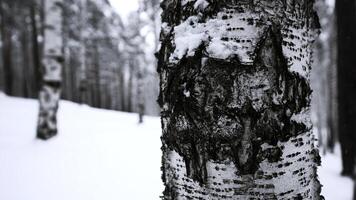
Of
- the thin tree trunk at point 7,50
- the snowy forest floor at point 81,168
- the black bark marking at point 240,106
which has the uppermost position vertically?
the thin tree trunk at point 7,50

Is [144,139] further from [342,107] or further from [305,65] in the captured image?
[305,65]

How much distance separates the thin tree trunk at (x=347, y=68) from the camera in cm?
539

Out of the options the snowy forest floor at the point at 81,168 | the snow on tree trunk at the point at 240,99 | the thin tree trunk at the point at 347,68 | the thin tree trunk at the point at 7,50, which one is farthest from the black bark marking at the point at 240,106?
the thin tree trunk at the point at 7,50

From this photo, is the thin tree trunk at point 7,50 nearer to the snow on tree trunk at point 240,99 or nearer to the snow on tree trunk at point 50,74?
the snow on tree trunk at point 50,74

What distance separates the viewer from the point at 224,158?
63 cm

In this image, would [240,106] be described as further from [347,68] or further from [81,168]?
[347,68]

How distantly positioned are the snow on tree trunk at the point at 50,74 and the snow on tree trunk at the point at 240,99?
517 cm

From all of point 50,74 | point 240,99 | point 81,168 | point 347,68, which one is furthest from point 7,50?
point 240,99

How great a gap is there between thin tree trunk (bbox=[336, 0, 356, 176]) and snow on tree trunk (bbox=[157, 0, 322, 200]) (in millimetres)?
5764

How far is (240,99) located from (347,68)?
5992mm

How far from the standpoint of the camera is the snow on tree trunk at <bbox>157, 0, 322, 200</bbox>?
2.03 ft

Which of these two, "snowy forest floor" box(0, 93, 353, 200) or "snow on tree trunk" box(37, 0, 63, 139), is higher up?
"snow on tree trunk" box(37, 0, 63, 139)

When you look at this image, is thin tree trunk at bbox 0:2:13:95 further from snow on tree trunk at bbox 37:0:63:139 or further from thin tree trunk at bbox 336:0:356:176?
thin tree trunk at bbox 336:0:356:176

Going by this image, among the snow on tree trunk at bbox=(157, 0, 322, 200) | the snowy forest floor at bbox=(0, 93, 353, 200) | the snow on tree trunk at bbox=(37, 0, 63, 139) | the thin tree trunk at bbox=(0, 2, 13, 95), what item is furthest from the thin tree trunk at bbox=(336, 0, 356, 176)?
the thin tree trunk at bbox=(0, 2, 13, 95)
